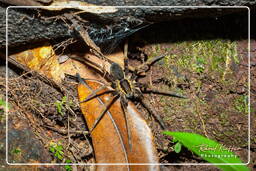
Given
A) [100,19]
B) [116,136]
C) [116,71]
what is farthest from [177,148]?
[100,19]

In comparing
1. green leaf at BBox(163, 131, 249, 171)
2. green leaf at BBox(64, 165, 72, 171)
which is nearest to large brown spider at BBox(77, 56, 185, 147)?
green leaf at BBox(64, 165, 72, 171)

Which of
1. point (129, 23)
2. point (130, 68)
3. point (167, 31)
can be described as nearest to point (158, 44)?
point (167, 31)

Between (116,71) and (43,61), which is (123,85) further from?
(43,61)

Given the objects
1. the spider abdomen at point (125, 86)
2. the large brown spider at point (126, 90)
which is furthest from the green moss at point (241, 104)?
the spider abdomen at point (125, 86)

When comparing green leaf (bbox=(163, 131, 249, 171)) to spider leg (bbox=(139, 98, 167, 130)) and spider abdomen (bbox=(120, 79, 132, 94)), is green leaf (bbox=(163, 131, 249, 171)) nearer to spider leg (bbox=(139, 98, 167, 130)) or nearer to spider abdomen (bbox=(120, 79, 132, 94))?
spider leg (bbox=(139, 98, 167, 130))

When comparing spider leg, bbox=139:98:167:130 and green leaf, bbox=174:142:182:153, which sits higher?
spider leg, bbox=139:98:167:130

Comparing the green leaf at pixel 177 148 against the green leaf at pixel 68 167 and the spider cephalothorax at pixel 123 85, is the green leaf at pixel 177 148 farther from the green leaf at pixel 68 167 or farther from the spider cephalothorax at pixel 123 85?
the green leaf at pixel 68 167
